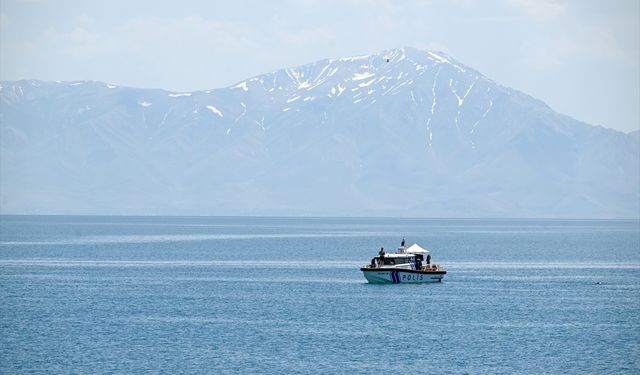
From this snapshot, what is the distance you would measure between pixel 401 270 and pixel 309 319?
28010 mm

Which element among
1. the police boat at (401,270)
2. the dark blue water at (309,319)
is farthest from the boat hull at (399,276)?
the dark blue water at (309,319)

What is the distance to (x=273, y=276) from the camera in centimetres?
12094

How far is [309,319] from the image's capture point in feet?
269

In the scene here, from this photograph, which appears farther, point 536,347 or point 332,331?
point 332,331

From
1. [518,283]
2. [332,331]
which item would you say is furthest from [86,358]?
[518,283]

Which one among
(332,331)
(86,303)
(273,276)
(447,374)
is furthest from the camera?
(273,276)

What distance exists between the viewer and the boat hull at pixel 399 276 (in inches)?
4259

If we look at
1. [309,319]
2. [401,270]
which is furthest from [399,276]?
[309,319]

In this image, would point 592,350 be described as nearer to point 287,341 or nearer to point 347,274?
point 287,341

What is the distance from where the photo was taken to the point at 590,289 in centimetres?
10675

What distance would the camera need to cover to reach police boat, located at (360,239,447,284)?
108m

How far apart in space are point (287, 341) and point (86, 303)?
24995mm

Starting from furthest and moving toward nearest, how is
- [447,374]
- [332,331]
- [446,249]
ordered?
1. [446,249]
2. [332,331]
3. [447,374]

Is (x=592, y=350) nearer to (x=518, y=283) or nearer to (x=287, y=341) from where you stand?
(x=287, y=341)
